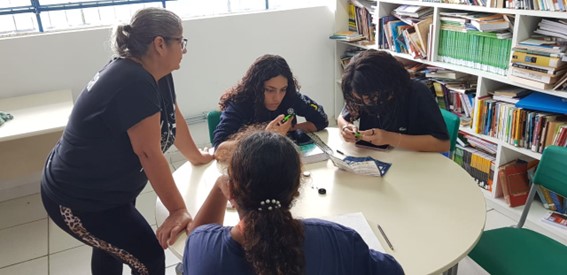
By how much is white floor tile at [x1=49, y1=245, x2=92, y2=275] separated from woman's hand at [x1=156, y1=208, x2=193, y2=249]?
1213 millimetres

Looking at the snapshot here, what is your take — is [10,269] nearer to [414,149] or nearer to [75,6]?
[75,6]

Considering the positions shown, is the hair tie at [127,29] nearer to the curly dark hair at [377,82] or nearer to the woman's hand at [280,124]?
the woman's hand at [280,124]

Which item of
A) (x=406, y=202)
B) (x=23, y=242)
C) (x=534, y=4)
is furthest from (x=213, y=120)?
(x=534, y=4)

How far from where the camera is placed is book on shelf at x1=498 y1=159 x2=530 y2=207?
2.70 metres

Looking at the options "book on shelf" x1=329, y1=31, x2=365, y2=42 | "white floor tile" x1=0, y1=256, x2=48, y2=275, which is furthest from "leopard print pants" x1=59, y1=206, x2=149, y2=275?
"book on shelf" x1=329, y1=31, x2=365, y2=42

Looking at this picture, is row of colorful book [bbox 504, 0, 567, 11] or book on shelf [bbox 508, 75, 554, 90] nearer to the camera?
row of colorful book [bbox 504, 0, 567, 11]

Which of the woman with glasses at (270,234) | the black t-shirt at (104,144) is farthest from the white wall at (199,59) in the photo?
the woman with glasses at (270,234)

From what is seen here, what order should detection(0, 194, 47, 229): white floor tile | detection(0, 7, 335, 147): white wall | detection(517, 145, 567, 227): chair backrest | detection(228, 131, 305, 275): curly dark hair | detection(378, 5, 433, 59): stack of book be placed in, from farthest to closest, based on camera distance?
detection(378, 5, 433, 59): stack of book < detection(0, 7, 335, 147): white wall < detection(0, 194, 47, 229): white floor tile < detection(517, 145, 567, 227): chair backrest < detection(228, 131, 305, 275): curly dark hair

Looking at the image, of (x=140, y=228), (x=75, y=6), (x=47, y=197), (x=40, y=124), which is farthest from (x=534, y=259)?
(x=75, y=6)

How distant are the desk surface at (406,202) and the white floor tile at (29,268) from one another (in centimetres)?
121

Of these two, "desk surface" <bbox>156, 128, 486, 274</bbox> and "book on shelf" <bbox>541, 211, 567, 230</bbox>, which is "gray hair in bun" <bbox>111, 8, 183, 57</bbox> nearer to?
"desk surface" <bbox>156, 128, 486, 274</bbox>

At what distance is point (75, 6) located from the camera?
3.10m

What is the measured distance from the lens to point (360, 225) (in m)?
1.32

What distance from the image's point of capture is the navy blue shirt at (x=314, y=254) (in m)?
0.91
